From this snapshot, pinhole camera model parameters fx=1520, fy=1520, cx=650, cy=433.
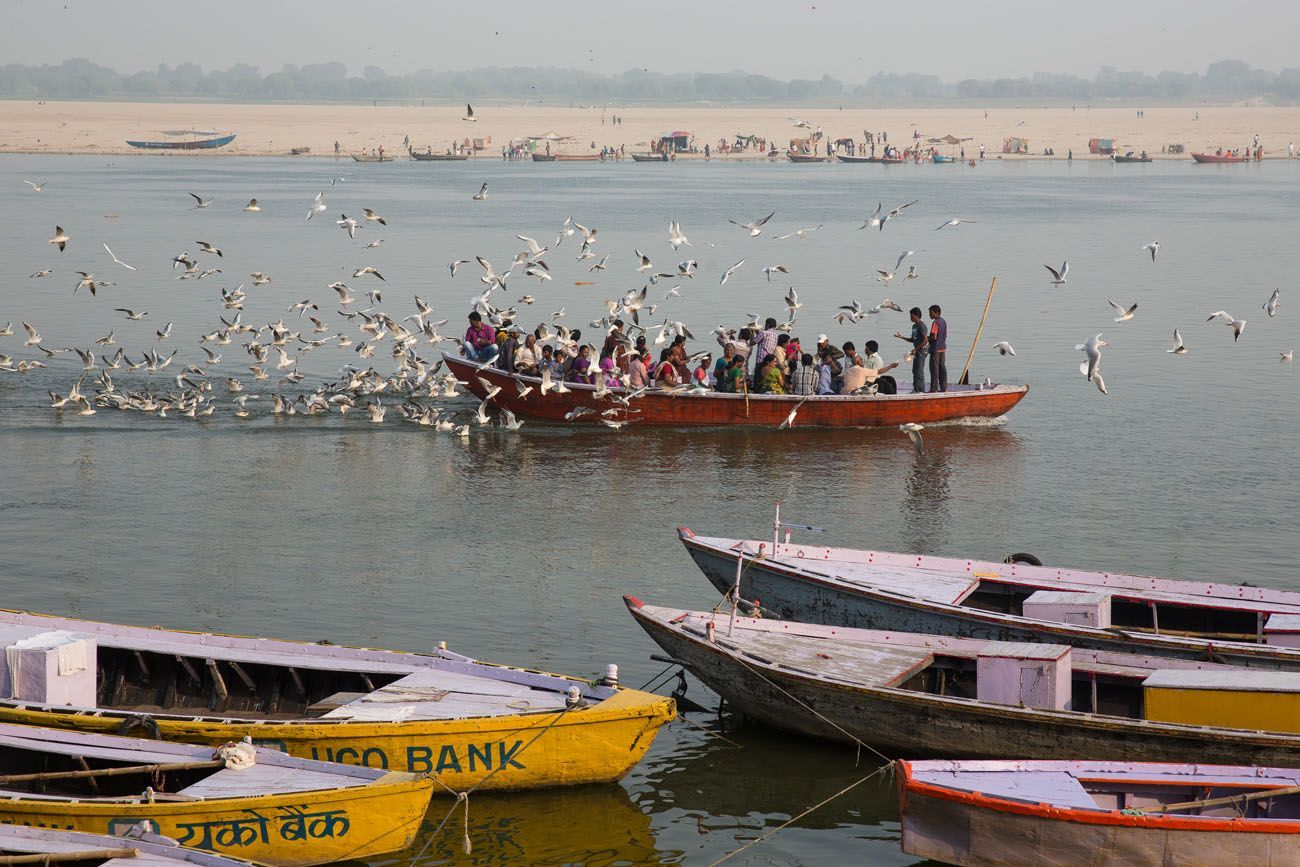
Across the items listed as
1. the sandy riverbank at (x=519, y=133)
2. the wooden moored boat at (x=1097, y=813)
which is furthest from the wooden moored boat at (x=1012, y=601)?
the sandy riverbank at (x=519, y=133)

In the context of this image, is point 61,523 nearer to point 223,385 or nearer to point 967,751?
point 223,385

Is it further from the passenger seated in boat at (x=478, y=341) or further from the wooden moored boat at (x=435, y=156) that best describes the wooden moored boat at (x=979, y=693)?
the wooden moored boat at (x=435, y=156)

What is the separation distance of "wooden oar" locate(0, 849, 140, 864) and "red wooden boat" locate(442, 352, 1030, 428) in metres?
17.4

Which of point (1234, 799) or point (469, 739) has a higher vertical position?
point (469, 739)

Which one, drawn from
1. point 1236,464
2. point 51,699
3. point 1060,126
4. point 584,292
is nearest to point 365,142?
point 1060,126

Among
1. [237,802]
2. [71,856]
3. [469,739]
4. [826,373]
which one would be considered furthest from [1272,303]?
[71,856]

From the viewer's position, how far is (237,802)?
1162 centimetres

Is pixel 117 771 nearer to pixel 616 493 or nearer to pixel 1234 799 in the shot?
pixel 1234 799

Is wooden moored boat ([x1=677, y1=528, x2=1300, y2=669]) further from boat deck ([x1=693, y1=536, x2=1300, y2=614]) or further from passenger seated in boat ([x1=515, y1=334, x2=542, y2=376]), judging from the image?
passenger seated in boat ([x1=515, y1=334, x2=542, y2=376])

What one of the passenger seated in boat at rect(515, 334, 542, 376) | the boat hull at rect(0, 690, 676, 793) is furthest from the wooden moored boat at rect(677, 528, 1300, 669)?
the passenger seated in boat at rect(515, 334, 542, 376)

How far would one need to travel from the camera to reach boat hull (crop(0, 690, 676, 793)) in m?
12.9

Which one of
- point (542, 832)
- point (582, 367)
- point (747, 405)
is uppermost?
point (582, 367)

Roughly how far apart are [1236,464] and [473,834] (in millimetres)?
18627

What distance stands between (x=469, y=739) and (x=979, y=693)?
4776 mm
